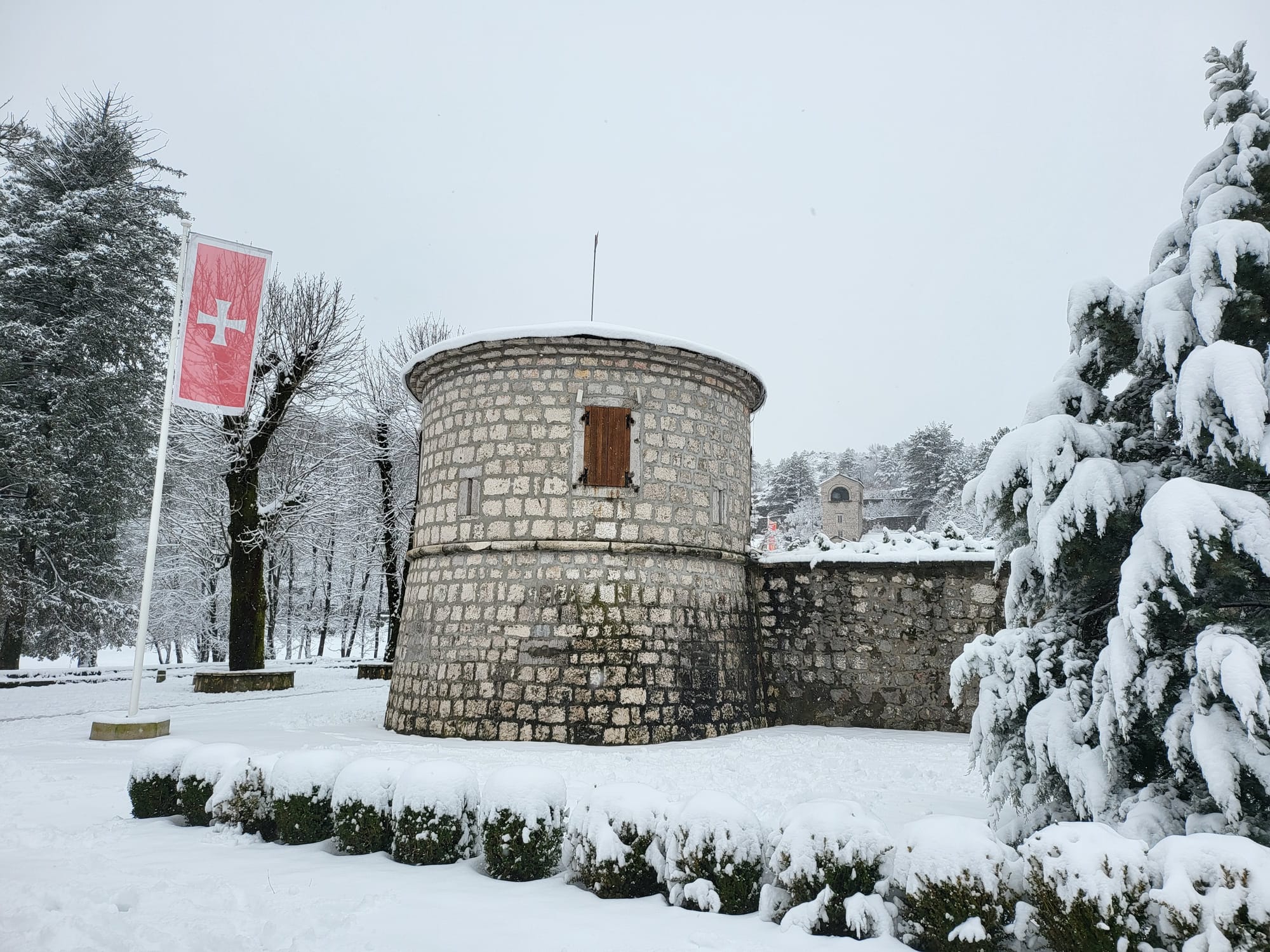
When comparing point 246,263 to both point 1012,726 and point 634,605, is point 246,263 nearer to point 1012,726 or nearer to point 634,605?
point 634,605

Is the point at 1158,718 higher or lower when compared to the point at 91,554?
lower

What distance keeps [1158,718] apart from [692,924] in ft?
8.03

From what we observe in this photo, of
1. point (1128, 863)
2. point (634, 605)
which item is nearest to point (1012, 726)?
point (1128, 863)

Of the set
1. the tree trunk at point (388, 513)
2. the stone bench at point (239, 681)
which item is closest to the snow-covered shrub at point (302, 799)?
the stone bench at point (239, 681)

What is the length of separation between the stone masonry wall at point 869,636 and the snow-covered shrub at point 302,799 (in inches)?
293

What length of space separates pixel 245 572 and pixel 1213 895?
17.4 metres

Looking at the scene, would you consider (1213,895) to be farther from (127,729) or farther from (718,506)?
(127,729)

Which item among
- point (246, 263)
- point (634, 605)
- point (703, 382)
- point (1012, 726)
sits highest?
point (246, 263)

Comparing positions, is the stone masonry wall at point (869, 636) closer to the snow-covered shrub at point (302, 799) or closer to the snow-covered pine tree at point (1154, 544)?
the snow-covered pine tree at point (1154, 544)

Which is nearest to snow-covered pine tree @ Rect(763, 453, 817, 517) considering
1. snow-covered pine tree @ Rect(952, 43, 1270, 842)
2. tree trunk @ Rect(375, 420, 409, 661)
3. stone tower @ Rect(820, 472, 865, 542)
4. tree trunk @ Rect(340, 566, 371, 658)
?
stone tower @ Rect(820, 472, 865, 542)

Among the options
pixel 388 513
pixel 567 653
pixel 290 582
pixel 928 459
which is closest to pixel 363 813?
pixel 567 653

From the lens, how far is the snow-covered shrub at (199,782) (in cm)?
529

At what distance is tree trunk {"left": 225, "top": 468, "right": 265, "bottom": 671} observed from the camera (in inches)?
650

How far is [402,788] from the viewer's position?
4.65 m
